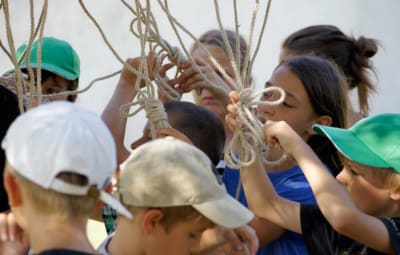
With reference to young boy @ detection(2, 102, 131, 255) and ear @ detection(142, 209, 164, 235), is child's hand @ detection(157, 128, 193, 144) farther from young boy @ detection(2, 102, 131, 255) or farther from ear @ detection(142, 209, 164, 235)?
young boy @ detection(2, 102, 131, 255)

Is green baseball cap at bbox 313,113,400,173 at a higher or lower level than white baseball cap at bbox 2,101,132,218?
lower

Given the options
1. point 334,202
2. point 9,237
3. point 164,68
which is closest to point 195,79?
point 164,68

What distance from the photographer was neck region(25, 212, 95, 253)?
6.31ft

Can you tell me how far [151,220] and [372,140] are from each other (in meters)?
0.73

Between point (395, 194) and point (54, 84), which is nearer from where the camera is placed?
point (395, 194)

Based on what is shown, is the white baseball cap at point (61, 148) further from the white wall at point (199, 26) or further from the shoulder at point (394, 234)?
the white wall at point (199, 26)

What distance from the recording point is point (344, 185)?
2678 millimetres

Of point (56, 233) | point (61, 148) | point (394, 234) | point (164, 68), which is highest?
point (61, 148)

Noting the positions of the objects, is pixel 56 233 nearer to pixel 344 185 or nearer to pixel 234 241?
pixel 234 241

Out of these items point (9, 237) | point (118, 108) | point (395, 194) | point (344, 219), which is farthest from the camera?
point (118, 108)

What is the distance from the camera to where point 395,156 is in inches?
105

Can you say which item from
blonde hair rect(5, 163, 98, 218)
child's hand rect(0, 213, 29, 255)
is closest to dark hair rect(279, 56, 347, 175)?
child's hand rect(0, 213, 29, 255)

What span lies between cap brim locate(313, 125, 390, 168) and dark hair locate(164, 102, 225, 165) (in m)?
0.37

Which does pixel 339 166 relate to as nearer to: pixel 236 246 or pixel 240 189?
pixel 240 189
